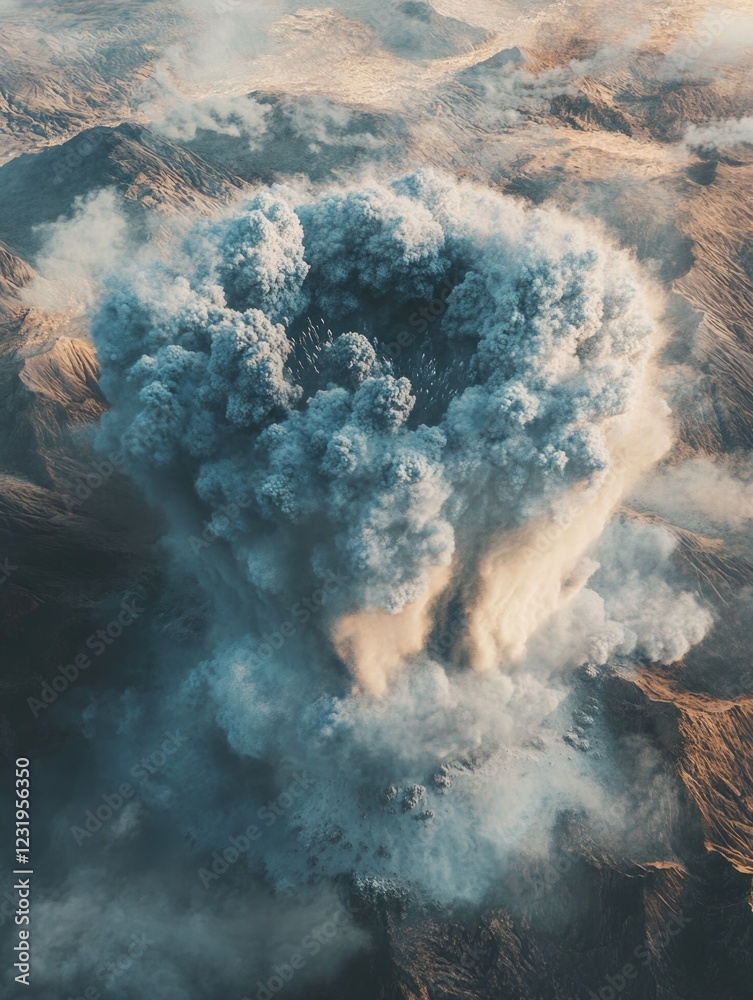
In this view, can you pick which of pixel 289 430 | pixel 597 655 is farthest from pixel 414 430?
pixel 597 655

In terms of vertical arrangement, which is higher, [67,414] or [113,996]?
[67,414]

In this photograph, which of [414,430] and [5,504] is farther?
[5,504]

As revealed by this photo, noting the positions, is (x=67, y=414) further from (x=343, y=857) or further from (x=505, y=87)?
(x=505, y=87)

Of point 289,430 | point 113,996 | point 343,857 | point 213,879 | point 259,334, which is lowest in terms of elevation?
point 113,996

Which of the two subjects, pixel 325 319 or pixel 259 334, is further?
pixel 325 319

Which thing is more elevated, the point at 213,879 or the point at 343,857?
the point at 343,857

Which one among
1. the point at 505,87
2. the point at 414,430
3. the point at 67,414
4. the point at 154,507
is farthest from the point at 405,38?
the point at 414,430

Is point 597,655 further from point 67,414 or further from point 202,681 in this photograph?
point 67,414

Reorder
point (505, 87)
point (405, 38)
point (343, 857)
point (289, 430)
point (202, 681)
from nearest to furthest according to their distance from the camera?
point (289, 430), point (343, 857), point (202, 681), point (505, 87), point (405, 38)

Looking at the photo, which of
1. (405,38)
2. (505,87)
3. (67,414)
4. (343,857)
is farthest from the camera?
(405,38)
